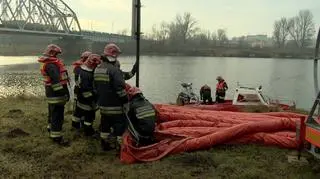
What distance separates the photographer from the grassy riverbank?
219 inches

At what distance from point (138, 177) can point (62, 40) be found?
71861 mm

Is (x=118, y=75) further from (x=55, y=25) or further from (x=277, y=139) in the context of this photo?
(x=55, y=25)

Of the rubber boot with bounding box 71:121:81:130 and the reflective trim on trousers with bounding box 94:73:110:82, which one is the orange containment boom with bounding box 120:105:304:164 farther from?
the rubber boot with bounding box 71:121:81:130

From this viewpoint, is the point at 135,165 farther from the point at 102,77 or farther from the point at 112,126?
the point at 102,77

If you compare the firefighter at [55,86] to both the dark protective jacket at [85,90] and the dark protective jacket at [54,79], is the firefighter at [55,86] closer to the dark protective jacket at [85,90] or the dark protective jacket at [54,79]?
the dark protective jacket at [54,79]

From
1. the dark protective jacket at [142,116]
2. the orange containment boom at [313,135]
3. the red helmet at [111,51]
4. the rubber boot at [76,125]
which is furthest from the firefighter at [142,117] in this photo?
the orange containment boom at [313,135]

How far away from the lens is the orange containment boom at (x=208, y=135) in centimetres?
636

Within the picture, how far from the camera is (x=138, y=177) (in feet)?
17.9

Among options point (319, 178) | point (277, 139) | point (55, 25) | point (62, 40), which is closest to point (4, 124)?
point (277, 139)

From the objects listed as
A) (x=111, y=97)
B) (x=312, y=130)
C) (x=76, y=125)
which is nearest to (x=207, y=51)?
(x=76, y=125)

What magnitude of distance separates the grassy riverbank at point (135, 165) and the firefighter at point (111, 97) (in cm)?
30

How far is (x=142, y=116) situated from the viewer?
22.2 ft

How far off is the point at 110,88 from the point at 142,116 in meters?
A: 0.68

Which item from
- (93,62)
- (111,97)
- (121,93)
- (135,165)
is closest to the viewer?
(135,165)
